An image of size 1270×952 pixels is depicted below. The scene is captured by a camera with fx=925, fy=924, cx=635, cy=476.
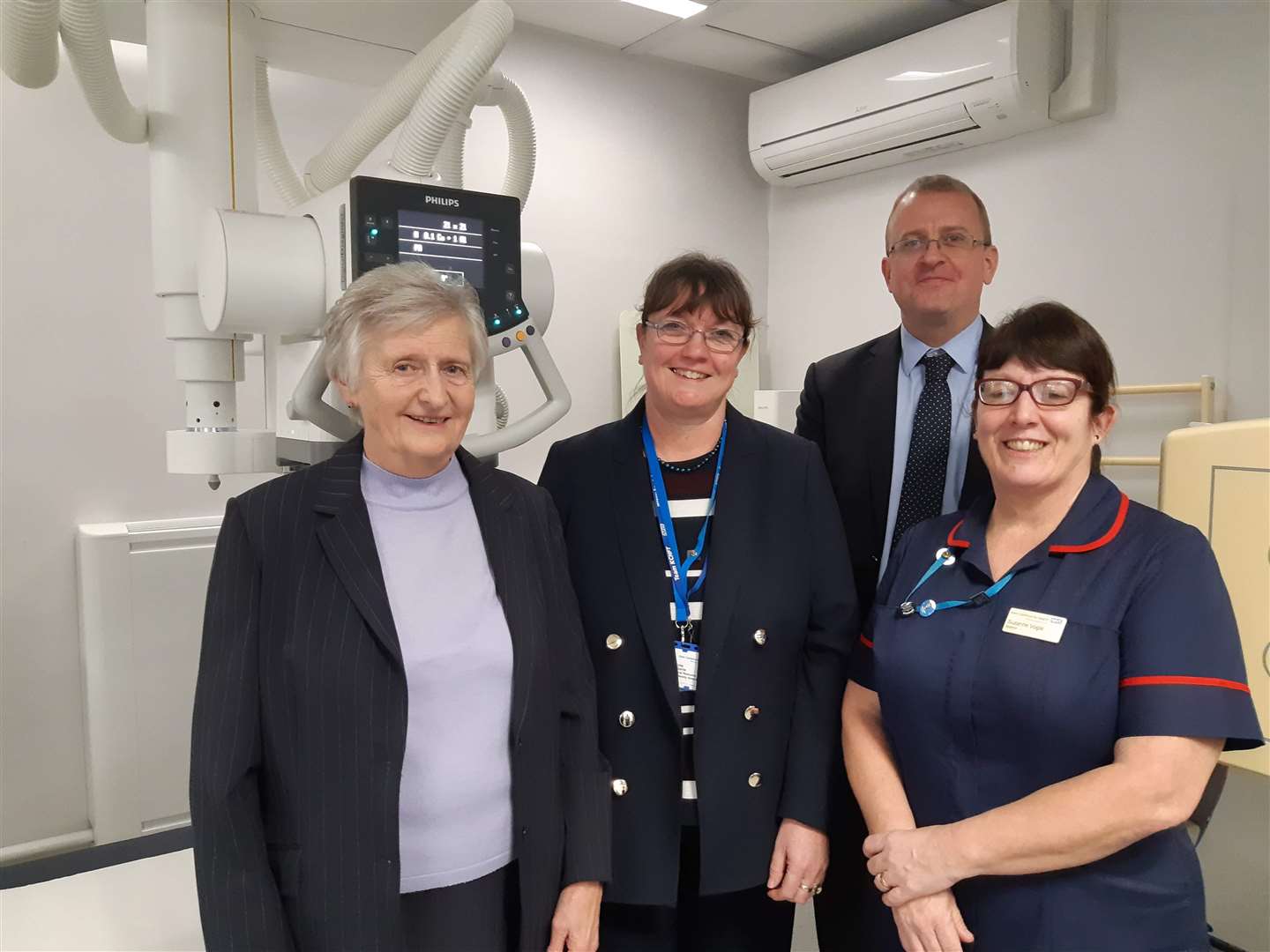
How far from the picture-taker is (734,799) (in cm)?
135

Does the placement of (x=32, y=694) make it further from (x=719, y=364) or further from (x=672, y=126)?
(x=672, y=126)

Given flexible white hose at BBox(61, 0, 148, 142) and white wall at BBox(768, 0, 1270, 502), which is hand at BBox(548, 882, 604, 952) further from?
white wall at BBox(768, 0, 1270, 502)

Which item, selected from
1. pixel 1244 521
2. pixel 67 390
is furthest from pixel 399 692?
pixel 67 390

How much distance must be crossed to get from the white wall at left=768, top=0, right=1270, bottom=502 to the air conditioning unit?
0.37 feet

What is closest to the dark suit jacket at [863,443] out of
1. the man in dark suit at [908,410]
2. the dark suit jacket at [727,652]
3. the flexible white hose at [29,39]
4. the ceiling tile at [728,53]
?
the man in dark suit at [908,410]

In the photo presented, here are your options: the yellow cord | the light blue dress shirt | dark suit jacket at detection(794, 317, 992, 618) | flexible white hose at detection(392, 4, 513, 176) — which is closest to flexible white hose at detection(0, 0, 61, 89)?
the yellow cord

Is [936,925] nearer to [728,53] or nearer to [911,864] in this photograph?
[911,864]

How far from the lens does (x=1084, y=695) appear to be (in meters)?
1.10

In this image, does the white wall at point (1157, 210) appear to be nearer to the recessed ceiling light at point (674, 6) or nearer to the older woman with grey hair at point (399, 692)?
the recessed ceiling light at point (674, 6)

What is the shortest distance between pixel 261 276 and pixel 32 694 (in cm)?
189

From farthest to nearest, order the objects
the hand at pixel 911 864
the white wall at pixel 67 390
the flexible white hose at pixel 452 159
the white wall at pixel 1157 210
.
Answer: the white wall at pixel 1157 210
the white wall at pixel 67 390
the flexible white hose at pixel 452 159
the hand at pixel 911 864

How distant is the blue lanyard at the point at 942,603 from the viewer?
1.21 meters

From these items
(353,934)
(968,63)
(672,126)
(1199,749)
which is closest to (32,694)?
(353,934)

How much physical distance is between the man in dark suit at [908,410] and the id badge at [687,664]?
1.43 feet
